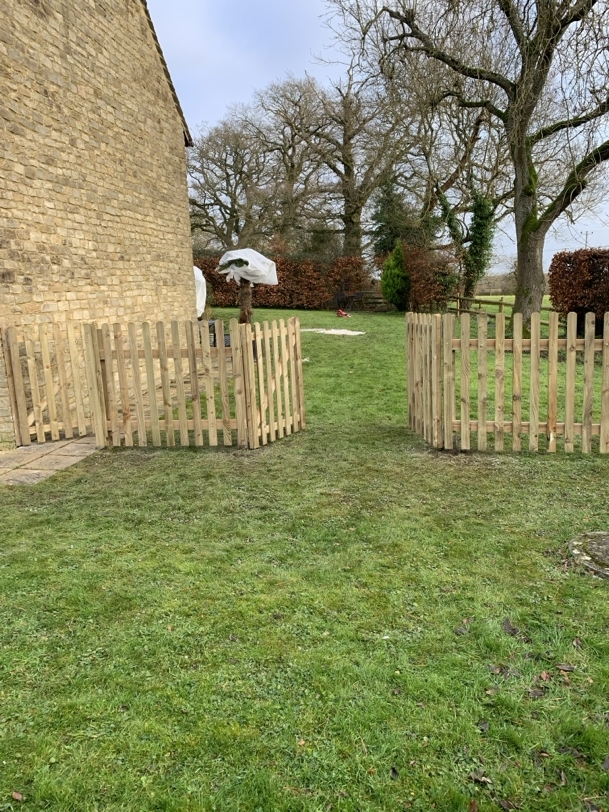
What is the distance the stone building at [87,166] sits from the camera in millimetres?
Answer: 7168

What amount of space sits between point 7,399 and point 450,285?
18.0 metres

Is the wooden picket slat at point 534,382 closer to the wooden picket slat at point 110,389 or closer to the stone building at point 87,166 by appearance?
the wooden picket slat at point 110,389

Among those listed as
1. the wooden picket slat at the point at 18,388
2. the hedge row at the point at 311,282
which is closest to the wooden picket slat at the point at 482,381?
the wooden picket slat at the point at 18,388

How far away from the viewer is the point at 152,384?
6820 mm

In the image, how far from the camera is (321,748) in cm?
222

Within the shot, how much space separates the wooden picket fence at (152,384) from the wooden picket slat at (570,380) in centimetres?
324

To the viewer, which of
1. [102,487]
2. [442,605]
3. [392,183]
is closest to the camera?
[442,605]

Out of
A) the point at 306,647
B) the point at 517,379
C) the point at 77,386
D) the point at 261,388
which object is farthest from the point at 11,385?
the point at 517,379

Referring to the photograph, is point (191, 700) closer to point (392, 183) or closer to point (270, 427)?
point (270, 427)

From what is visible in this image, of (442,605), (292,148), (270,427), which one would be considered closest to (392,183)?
(292,148)

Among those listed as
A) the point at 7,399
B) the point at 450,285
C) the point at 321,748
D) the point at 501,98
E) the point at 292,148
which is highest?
the point at 292,148

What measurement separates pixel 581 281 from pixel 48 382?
1192 cm

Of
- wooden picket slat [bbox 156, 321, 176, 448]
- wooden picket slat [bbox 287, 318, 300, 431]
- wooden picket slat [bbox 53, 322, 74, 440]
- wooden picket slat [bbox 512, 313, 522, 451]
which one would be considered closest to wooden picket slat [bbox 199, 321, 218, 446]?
wooden picket slat [bbox 156, 321, 176, 448]

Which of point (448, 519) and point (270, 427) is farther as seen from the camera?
point (270, 427)
